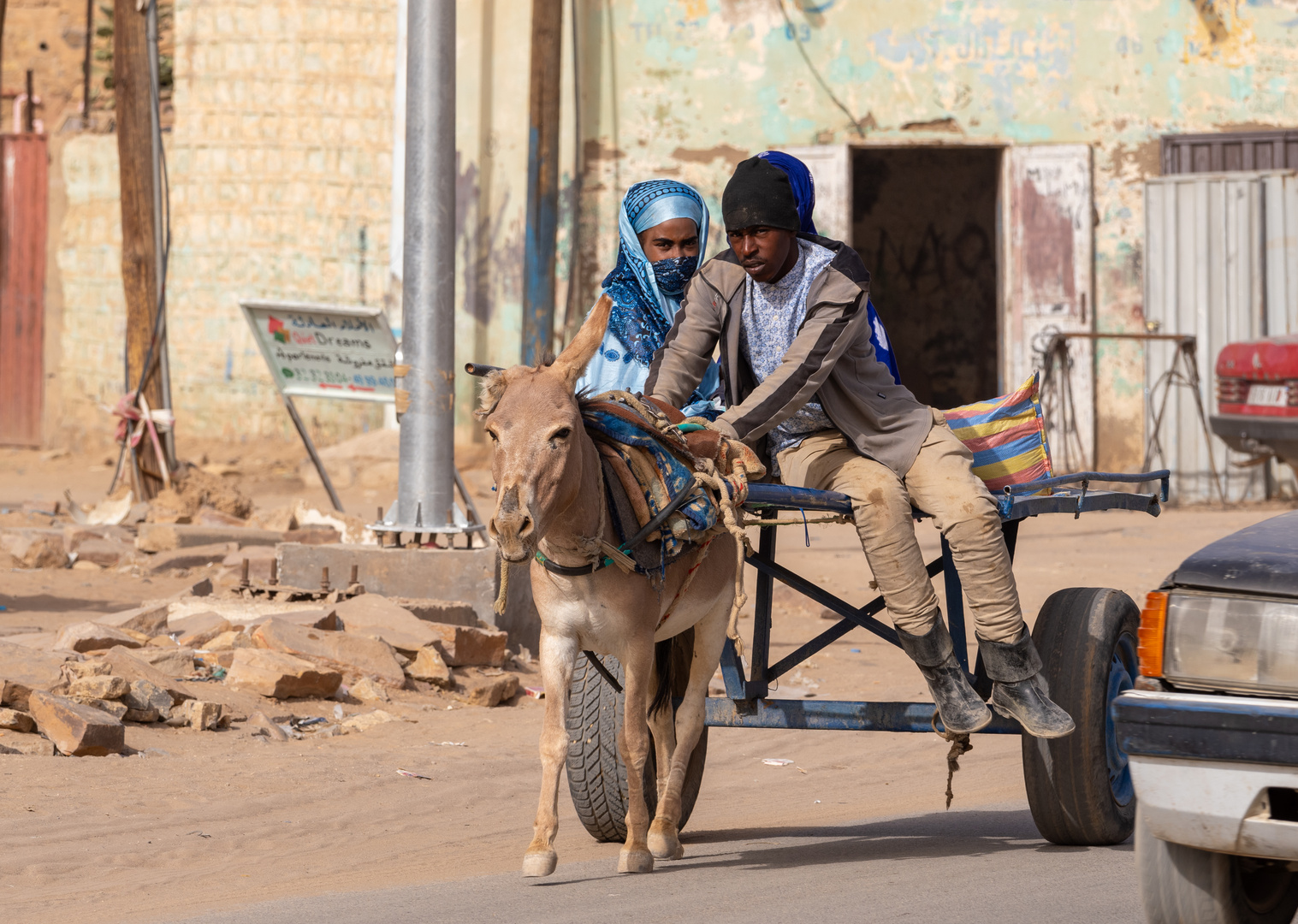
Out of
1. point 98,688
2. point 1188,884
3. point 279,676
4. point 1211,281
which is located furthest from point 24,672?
point 1211,281

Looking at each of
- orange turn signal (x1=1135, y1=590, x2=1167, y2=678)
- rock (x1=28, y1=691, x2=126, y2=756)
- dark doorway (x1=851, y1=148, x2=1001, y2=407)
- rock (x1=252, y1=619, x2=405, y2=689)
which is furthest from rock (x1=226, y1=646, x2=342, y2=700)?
dark doorway (x1=851, y1=148, x2=1001, y2=407)

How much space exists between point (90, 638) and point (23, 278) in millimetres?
13434

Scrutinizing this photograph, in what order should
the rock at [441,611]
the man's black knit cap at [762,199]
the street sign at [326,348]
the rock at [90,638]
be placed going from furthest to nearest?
the street sign at [326,348] < the rock at [441,611] < the rock at [90,638] < the man's black knit cap at [762,199]

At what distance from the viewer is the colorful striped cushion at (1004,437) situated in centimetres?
562

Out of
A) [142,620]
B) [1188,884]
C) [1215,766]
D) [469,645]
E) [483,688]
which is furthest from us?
[469,645]

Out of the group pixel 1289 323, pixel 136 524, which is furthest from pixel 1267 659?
pixel 1289 323

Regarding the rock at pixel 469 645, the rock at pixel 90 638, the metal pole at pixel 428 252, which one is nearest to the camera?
the rock at pixel 90 638

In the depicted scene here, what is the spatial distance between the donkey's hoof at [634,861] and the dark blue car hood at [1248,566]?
1.87 m

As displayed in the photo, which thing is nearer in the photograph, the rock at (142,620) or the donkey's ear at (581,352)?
the donkey's ear at (581,352)

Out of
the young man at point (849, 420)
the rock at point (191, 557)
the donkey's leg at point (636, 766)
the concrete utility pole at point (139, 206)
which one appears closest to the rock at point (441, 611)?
the rock at point (191, 557)

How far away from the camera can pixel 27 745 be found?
21.1 ft

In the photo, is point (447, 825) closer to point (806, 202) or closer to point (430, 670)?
point (430, 670)

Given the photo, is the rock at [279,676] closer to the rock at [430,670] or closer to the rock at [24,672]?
the rock at [430,670]

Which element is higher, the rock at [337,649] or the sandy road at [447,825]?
the rock at [337,649]
